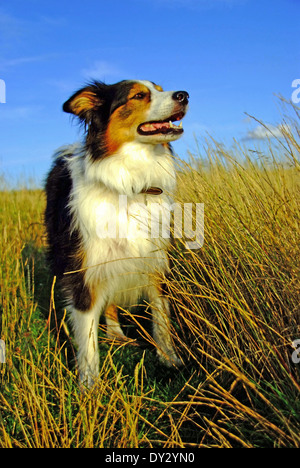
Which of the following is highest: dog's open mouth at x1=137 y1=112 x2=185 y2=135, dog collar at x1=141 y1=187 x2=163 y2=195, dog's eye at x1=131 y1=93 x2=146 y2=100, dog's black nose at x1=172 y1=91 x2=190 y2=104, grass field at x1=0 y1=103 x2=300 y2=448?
dog's eye at x1=131 y1=93 x2=146 y2=100

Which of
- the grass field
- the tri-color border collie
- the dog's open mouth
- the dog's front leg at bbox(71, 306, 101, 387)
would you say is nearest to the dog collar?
the tri-color border collie

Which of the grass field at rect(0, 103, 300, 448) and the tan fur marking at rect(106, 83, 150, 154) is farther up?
the tan fur marking at rect(106, 83, 150, 154)

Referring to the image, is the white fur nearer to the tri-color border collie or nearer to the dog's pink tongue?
the tri-color border collie

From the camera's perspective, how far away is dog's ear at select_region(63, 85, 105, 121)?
3056 mm

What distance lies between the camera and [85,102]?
310 cm

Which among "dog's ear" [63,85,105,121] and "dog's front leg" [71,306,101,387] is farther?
"dog's ear" [63,85,105,121]

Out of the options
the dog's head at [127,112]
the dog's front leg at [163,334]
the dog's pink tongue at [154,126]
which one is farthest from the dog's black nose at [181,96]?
the dog's front leg at [163,334]

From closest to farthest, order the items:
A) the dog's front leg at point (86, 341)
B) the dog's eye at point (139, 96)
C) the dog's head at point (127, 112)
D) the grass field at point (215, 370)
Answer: the grass field at point (215, 370), the dog's front leg at point (86, 341), the dog's head at point (127, 112), the dog's eye at point (139, 96)

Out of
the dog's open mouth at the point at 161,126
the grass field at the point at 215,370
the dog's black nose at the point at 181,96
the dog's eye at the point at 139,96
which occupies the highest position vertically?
the dog's eye at the point at 139,96

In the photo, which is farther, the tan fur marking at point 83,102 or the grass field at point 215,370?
the tan fur marking at point 83,102

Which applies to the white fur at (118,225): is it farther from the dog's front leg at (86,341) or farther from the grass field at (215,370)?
the grass field at (215,370)

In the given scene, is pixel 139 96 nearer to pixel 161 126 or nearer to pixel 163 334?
pixel 161 126

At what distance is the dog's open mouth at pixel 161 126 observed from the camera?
2892mm
